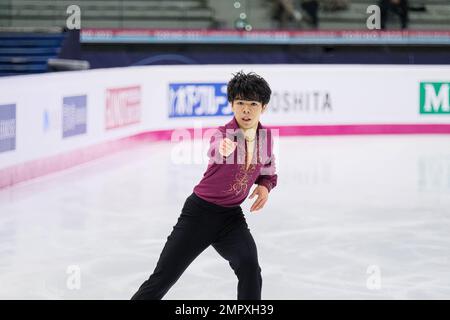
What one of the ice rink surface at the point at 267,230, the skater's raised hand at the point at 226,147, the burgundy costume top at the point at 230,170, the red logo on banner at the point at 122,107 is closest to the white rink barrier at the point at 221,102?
the red logo on banner at the point at 122,107

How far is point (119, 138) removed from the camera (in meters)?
12.2

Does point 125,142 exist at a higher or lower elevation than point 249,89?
lower

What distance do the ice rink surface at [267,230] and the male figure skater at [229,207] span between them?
1428 mm

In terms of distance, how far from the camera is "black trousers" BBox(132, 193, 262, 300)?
3936 millimetres

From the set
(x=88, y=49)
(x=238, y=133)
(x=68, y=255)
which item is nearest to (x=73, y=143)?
(x=68, y=255)

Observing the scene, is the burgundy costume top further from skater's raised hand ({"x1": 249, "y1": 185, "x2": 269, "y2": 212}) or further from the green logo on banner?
the green logo on banner

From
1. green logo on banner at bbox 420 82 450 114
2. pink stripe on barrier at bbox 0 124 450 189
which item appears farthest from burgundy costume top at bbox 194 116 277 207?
green logo on banner at bbox 420 82 450 114

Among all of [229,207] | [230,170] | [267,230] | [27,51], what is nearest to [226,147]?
[230,170]

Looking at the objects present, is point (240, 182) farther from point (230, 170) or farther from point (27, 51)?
point (27, 51)

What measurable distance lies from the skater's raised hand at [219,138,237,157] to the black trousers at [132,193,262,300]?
10.5 inches

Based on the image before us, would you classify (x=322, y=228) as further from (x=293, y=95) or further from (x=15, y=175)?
(x=293, y=95)

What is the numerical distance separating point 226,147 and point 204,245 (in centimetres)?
43

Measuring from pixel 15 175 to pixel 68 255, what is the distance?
3065 millimetres

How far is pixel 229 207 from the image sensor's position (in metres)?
4.04
